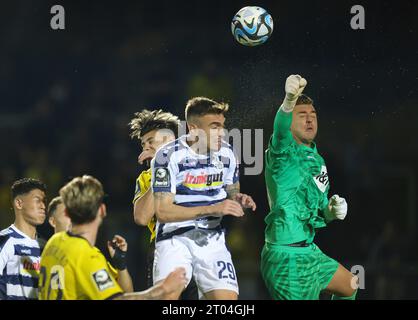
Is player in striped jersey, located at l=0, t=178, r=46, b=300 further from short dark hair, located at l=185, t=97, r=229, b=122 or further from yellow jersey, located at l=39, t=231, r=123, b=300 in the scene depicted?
short dark hair, located at l=185, t=97, r=229, b=122

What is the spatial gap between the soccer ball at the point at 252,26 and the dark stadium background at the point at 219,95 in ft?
5.37

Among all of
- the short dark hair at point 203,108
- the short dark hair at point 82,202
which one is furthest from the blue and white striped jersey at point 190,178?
the short dark hair at point 82,202

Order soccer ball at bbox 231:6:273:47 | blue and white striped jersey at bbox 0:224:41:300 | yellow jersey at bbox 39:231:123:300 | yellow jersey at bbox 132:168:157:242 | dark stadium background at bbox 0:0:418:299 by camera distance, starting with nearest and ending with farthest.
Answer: yellow jersey at bbox 39:231:123:300, blue and white striped jersey at bbox 0:224:41:300, yellow jersey at bbox 132:168:157:242, soccer ball at bbox 231:6:273:47, dark stadium background at bbox 0:0:418:299

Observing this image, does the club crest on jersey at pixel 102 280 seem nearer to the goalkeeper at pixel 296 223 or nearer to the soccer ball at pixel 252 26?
the goalkeeper at pixel 296 223

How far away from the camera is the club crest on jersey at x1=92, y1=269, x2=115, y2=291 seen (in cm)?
543

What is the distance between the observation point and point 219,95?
12.0m

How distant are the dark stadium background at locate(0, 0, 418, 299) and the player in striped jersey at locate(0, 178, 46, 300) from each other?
3.02 m

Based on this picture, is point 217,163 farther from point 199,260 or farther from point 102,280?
point 102,280

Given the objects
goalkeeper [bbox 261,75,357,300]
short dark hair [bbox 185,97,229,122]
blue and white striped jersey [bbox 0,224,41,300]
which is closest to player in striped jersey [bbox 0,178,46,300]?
blue and white striped jersey [bbox 0,224,41,300]

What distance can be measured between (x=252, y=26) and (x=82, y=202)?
277 centimetres

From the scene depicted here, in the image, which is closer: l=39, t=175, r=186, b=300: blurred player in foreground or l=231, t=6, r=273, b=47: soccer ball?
l=39, t=175, r=186, b=300: blurred player in foreground

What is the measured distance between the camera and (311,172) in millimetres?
7164

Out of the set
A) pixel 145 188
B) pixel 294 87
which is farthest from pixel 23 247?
pixel 294 87
